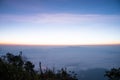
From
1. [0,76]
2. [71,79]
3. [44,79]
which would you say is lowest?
[71,79]

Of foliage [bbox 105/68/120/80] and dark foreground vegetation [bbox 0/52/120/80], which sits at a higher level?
dark foreground vegetation [bbox 0/52/120/80]

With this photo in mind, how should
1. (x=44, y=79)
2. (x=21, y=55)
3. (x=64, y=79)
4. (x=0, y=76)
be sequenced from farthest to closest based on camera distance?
1. (x=21, y=55)
2. (x=64, y=79)
3. (x=44, y=79)
4. (x=0, y=76)

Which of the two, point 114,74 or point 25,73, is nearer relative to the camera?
point 25,73

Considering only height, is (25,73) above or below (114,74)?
above

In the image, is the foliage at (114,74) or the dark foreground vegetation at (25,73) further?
the foliage at (114,74)

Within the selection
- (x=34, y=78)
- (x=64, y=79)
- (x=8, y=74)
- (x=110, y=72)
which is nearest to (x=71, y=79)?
(x=64, y=79)

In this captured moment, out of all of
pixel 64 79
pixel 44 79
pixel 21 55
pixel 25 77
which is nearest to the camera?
pixel 25 77

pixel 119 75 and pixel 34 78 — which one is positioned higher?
pixel 34 78

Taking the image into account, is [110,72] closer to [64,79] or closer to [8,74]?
[64,79]

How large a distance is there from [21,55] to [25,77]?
7.22 m

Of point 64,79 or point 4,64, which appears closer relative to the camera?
point 4,64

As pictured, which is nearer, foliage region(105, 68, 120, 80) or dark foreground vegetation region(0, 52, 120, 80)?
dark foreground vegetation region(0, 52, 120, 80)

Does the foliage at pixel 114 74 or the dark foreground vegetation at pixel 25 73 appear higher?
the dark foreground vegetation at pixel 25 73

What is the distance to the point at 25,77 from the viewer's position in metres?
8.48
